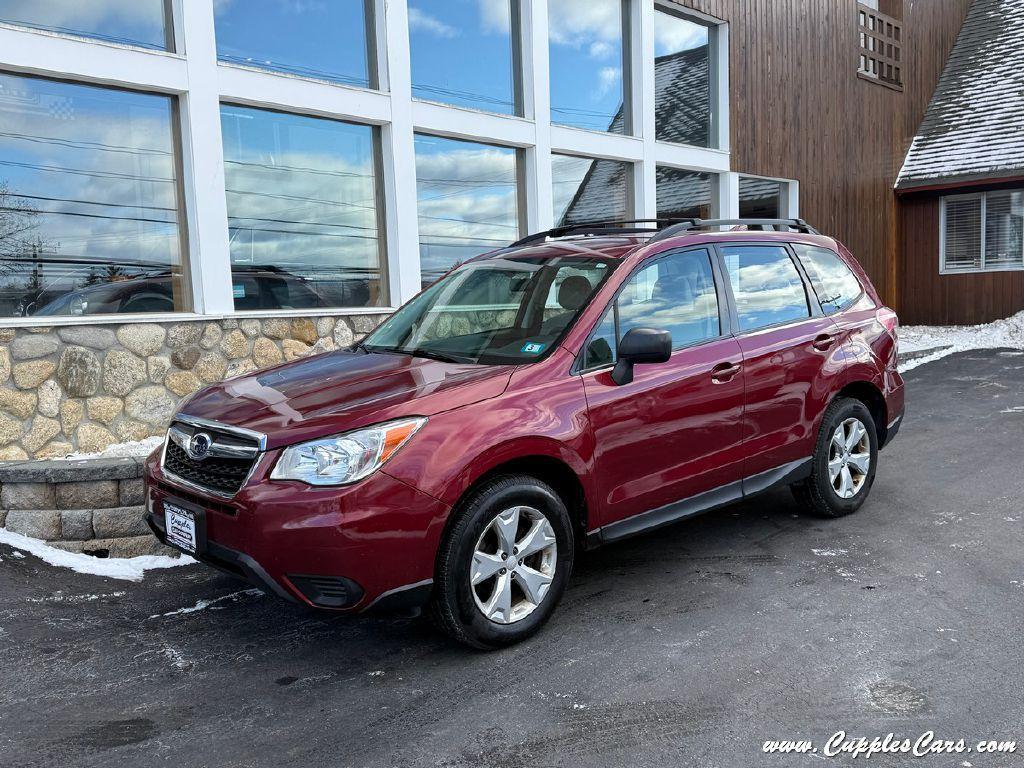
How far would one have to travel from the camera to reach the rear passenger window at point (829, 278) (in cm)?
552

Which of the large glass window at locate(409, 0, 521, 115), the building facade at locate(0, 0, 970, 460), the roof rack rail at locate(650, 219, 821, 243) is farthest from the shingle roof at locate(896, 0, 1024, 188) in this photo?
the roof rack rail at locate(650, 219, 821, 243)

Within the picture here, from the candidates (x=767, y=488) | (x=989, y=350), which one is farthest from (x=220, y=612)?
(x=989, y=350)

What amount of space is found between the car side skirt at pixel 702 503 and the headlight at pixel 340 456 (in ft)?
3.93

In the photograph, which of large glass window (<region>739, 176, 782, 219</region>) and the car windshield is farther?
large glass window (<region>739, 176, 782, 219</region>)

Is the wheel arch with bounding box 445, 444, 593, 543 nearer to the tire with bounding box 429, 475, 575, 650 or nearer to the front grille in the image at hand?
the tire with bounding box 429, 475, 575, 650

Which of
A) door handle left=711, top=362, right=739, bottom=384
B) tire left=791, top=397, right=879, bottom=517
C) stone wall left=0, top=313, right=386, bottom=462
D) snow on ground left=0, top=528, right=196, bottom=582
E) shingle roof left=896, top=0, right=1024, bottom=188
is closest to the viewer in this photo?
door handle left=711, top=362, right=739, bottom=384

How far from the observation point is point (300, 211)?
27.7 ft

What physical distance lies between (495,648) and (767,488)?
6.58 feet

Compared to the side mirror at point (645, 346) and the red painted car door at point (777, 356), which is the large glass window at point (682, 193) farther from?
the side mirror at point (645, 346)

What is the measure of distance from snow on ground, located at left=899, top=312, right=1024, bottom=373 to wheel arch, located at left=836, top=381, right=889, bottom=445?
26.3 ft

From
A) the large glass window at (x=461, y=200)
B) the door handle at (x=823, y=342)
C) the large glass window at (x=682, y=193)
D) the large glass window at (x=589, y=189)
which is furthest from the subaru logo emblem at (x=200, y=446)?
the large glass window at (x=682, y=193)

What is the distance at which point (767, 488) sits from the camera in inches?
195

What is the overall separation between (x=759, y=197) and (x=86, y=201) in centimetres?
1048

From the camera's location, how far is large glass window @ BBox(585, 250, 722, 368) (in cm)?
428
